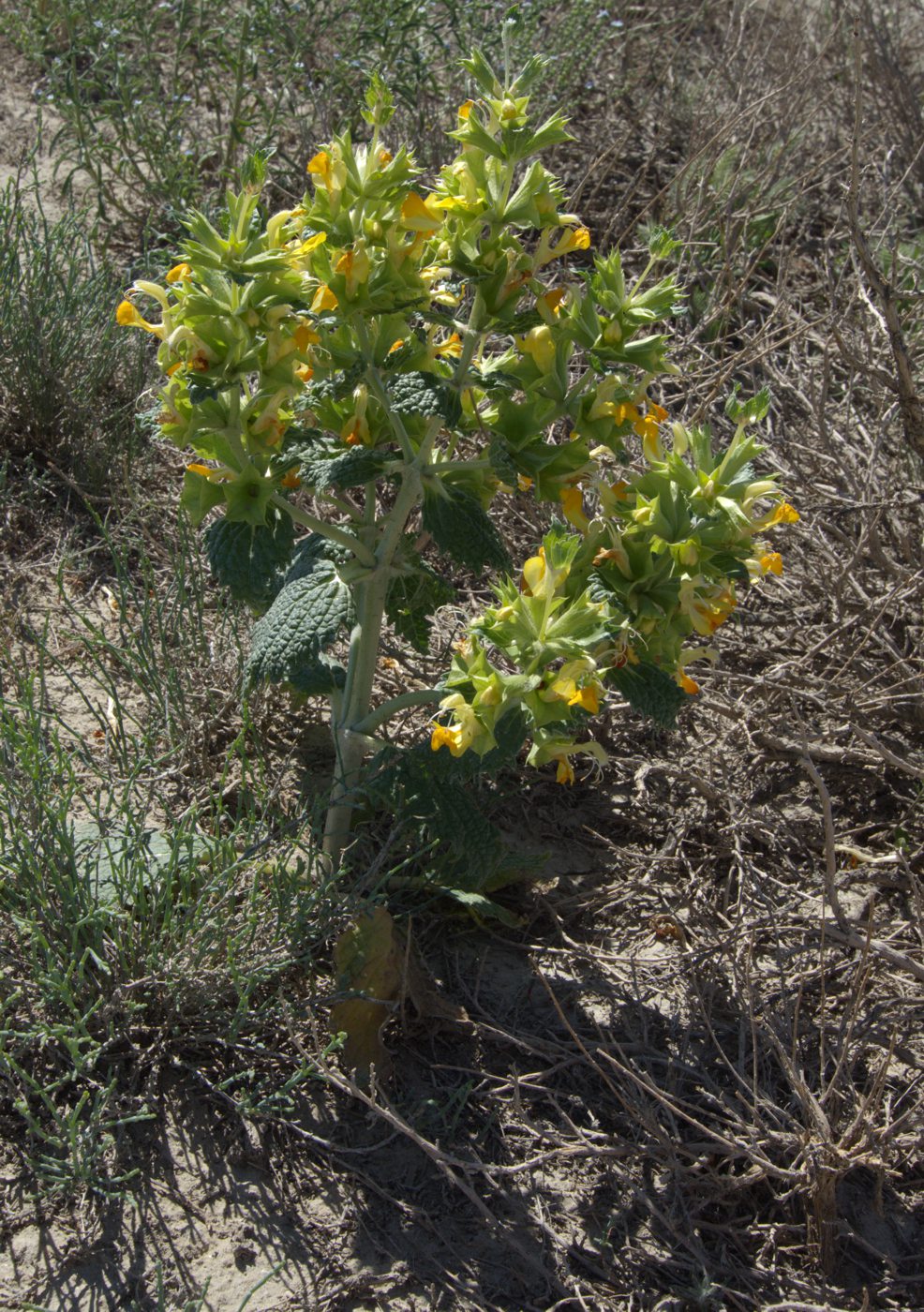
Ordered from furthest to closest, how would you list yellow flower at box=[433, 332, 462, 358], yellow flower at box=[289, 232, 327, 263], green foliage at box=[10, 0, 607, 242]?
green foliage at box=[10, 0, 607, 242], yellow flower at box=[433, 332, 462, 358], yellow flower at box=[289, 232, 327, 263]

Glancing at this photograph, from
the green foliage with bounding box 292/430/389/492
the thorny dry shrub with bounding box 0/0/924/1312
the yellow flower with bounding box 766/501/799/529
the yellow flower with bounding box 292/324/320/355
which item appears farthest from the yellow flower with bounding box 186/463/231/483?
the thorny dry shrub with bounding box 0/0/924/1312

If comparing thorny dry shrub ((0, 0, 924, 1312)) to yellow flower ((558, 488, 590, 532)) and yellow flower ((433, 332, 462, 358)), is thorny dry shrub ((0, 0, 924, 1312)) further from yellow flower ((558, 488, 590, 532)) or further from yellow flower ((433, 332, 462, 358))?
yellow flower ((433, 332, 462, 358))

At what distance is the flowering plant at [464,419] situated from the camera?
1.70 metres

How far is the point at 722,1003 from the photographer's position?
2281 millimetres

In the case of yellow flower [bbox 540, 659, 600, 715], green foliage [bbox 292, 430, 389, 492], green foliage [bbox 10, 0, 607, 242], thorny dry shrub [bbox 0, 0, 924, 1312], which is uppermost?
green foliage [bbox 10, 0, 607, 242]

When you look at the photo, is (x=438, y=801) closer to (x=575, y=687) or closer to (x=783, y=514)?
(x=575, y=687)

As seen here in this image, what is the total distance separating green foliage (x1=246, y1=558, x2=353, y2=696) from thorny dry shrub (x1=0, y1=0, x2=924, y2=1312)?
59cm

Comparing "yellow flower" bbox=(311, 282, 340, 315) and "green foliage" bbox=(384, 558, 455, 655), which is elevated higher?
"yellow flower" bbox=(311, 282, 340, 315)

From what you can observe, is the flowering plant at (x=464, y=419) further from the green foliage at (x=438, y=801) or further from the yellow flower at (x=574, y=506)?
the green foliage at (x=438, y=801)

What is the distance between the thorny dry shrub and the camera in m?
1.87

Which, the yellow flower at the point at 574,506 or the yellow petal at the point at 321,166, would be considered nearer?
the yellow petal at the point at 321,166

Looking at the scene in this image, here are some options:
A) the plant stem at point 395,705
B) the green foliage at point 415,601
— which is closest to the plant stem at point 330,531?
the green foliage at point 415,601

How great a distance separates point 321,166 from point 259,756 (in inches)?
45.8

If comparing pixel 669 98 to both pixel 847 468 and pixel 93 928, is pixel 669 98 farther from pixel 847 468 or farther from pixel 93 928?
pixel 93 928
